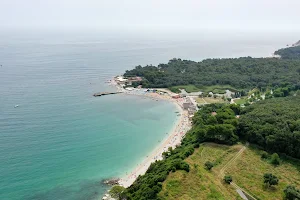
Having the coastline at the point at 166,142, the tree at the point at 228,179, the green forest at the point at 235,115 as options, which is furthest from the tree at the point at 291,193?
the coastline at the point at 166,142

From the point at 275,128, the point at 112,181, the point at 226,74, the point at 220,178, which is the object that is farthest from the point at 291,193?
the point at 226,74

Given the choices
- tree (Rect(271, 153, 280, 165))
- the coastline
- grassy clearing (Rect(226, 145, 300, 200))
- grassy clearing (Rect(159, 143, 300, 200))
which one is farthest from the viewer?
the coastline

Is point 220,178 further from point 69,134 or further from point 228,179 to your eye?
point 69,134

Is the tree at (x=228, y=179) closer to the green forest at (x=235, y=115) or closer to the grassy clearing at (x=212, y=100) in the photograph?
the green forest at (x=235, y=115)

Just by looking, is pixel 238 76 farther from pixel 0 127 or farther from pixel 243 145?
pixel 0 127

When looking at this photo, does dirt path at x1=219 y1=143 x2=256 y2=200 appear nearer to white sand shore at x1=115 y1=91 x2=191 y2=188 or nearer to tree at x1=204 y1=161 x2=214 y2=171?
tree at x1=204 y1=161 x2=214 y2=171

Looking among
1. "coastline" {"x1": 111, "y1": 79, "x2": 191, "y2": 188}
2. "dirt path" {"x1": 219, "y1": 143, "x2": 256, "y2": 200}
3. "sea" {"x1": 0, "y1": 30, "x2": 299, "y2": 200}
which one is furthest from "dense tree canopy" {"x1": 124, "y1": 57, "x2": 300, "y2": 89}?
"dirt path" {"x1": 219, "y1": 143, "x2": 256, "y2": 200}

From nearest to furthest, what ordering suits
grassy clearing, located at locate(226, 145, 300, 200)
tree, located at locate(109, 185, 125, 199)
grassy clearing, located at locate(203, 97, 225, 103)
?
grassy clearing, located at locate(226, 145, 300, 200) → tree, located at locate(109, 185, 125, 199) → grassy clearing, located at locate(203, 97, 225, 103)

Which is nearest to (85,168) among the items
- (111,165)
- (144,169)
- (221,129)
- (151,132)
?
(111,165)
